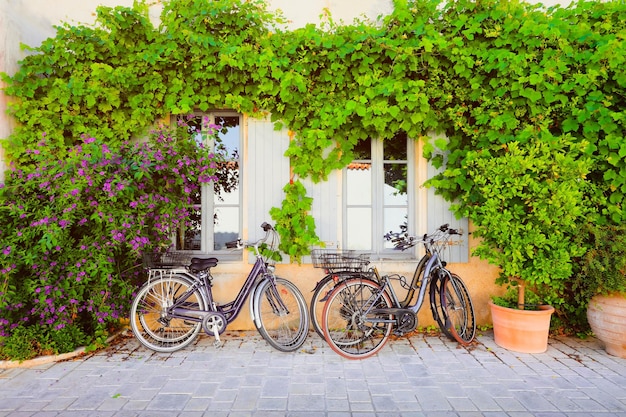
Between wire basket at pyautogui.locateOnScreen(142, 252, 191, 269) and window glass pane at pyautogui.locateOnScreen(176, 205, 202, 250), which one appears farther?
window glass pane at pyautogui.locateOnScreen(176, 205, 202, 250)

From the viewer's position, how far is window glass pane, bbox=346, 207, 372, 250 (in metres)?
5.06

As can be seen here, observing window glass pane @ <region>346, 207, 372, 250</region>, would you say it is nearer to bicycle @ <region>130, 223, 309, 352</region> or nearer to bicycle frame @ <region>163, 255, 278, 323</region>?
bicycle @ <region>130, 223, 309, 352</region>

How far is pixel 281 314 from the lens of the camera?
421 cm

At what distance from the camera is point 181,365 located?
3789mm

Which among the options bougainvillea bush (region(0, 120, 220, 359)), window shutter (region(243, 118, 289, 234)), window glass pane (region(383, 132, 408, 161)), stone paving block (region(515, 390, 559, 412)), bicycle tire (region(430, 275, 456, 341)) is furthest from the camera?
window glass pane (region(383, 132, 408, 161))

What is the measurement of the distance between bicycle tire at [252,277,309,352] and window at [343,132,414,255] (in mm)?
1038

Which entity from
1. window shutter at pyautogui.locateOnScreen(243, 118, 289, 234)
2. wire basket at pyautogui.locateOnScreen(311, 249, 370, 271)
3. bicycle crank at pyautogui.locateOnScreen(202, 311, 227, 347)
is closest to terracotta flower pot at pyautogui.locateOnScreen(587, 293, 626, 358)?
wire basket at pyautogui.locateOnScreen(311, 249, 370, 271)

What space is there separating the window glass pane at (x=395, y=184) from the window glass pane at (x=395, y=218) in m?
0.09

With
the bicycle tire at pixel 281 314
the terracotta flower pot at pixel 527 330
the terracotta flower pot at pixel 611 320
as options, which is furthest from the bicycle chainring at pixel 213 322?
the terracotta flower pot at pixel 611 320

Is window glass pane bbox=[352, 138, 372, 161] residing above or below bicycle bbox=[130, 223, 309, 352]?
above

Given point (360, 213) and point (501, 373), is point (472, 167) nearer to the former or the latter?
point (360, 213)

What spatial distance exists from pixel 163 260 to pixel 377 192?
2.64 meters

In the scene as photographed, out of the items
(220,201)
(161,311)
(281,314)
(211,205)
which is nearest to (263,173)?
(220,201)

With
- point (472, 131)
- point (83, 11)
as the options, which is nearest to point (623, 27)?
point (472, 131)
